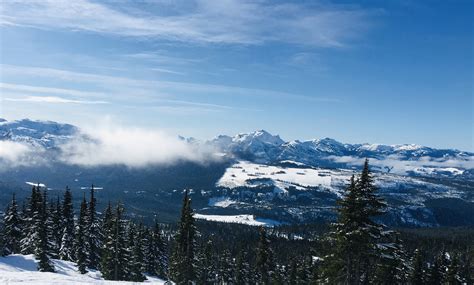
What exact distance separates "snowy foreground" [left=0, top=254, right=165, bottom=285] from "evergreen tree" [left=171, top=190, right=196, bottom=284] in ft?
12.6

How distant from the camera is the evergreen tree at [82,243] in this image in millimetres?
75375

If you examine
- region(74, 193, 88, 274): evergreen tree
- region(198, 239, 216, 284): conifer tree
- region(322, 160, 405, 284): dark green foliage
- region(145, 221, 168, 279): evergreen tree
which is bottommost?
region(198, 239, 216, 284): conifer tree

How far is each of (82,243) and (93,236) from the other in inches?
152

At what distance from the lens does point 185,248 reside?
65250 millimetres

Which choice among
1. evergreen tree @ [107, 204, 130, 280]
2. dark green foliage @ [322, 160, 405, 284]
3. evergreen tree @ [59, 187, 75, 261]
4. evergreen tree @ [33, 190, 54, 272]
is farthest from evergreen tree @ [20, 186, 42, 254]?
dark green foliage @ [322, 160, 405, 284]

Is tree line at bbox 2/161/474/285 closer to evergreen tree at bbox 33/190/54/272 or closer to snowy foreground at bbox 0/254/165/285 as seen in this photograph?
evergreen tree at bbox 33/190/54/272

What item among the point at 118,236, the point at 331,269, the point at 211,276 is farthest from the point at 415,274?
the point at 211,276

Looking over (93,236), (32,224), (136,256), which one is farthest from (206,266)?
(32,224)

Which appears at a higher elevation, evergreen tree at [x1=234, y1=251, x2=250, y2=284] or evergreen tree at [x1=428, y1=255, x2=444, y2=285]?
evergreen tree at [x1=428, y1=255, x2=444, y2=285]

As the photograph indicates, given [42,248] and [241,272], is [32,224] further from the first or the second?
[241,272]

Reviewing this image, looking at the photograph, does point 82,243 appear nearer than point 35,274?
No

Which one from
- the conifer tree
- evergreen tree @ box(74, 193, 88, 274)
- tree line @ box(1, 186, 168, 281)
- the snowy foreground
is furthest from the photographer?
the conifer tree

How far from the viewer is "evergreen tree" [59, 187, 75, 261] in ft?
278

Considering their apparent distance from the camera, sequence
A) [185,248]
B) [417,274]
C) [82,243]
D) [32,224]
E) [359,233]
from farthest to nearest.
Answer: [32,224] → [82,243] → [417,274] → [185,248] → [359,233]
